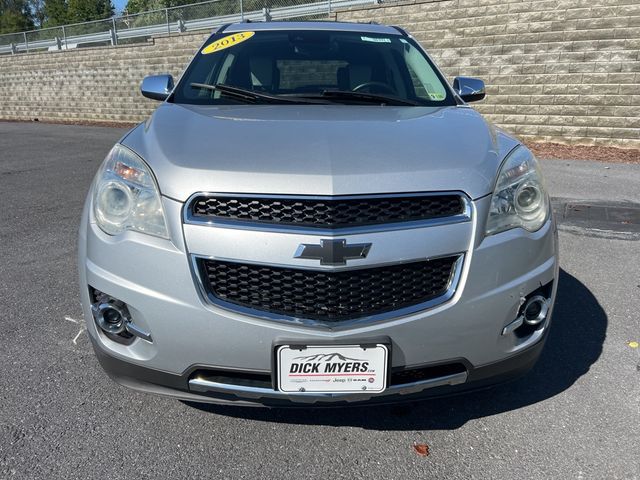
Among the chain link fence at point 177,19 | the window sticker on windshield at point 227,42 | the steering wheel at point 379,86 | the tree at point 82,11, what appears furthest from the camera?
the tree at point 82,11

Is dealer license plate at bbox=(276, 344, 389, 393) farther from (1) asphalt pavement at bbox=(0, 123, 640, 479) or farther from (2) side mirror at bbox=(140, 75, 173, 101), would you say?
(2) side mirror at bbox=(140, 75, 173, 101)

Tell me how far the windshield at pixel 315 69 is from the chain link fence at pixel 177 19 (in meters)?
9.97

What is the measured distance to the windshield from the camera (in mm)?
2828

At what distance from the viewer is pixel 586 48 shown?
9.16m

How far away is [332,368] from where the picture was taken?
174 cm

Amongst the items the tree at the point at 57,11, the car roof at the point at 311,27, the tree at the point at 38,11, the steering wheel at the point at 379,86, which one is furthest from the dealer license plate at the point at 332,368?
the tree at the point at 38,11

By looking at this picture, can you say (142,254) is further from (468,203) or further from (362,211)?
(468,203)

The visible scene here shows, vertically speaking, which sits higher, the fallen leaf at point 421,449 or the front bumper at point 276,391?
the front bumper at point 276,391

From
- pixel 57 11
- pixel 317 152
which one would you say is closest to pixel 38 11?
pixel 57 11

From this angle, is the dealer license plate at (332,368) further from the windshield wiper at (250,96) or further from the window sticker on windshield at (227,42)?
the window sticker on windshield at (227,42)

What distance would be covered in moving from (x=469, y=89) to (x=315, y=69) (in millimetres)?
1027

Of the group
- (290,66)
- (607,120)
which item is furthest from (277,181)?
(607,120)

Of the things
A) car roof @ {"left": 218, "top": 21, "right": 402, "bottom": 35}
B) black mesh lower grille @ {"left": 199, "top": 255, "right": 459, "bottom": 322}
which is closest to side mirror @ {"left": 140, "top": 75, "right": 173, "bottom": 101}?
car roof @ {"left": 218, "top": 21, "right": 402, "bottom": 35}

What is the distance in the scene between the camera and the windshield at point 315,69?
2.83m
